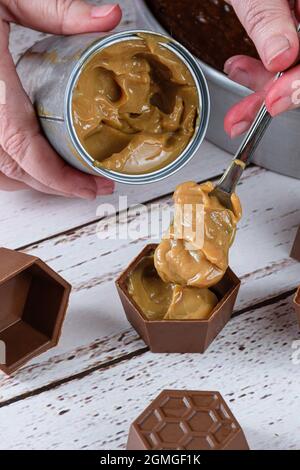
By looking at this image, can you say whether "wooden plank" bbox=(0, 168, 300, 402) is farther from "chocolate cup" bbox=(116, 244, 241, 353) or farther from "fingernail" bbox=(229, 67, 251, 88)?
"fingernail" bbox=(229, 67, 251, 88)

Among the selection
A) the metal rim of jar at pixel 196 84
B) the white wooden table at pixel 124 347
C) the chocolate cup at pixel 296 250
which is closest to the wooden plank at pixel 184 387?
the white wooden table at pixel 124 347

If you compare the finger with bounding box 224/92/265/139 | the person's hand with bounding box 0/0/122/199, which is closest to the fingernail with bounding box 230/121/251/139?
the finger with bounding box 224/92/265/139

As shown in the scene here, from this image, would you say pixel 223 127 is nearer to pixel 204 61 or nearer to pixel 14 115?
pixel 204 61

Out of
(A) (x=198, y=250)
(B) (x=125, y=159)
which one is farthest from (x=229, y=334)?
(B) (x=125, y=159)

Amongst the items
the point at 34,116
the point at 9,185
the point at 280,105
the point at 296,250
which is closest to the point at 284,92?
the point at 280,105

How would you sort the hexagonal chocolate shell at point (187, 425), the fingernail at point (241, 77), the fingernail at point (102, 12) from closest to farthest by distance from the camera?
the hexagonal chocolate shell at point (187, 425)
the fingernail at point (102, 12)
the fingernail at point (241, 77)

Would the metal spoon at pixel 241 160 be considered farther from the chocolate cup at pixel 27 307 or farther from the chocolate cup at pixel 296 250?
the chocolate cup at pixel 27 307
